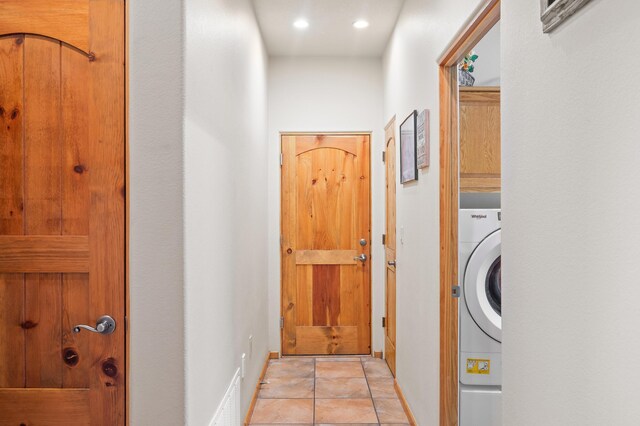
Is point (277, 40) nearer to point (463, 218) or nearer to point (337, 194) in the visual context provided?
point (337, 194)

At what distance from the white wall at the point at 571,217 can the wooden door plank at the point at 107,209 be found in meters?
1.25

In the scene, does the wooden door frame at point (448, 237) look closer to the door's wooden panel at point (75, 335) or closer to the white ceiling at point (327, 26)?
the white ceiling at point (327, 26)

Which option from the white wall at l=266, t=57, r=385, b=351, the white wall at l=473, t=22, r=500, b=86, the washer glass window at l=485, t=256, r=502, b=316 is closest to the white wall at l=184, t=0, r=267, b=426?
the white wall at l=266, t=57, r=385, b=351

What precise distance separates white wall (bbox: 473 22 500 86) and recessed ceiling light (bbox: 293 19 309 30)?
1.27 metres

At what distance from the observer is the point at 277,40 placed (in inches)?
151

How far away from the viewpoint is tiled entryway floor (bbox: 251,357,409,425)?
2951 mm

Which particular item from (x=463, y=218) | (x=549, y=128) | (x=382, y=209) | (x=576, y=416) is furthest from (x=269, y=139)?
(x=576, y=416)

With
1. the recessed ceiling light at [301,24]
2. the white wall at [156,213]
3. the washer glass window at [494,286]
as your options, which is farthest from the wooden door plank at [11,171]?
the recessed ceiling light at [301,24]

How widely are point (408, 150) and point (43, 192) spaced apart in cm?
206

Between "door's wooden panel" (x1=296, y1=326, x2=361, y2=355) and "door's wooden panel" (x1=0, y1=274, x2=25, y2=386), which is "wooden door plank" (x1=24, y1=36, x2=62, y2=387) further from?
"door's wooden panel" (x1=296, y1=326, x2=361, y2=355)

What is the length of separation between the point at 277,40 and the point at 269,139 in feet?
2.82

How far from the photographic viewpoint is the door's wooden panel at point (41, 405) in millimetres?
1546

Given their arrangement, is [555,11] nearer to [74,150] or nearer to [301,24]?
[74,150]

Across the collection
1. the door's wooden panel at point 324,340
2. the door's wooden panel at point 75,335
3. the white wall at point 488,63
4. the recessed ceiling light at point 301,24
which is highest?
the recessed ceiling light at point 301,24
